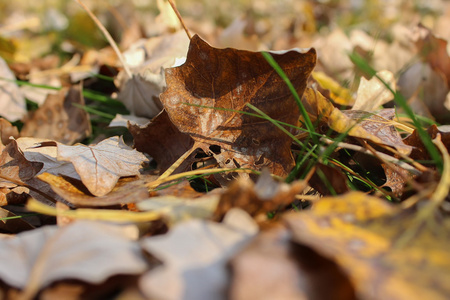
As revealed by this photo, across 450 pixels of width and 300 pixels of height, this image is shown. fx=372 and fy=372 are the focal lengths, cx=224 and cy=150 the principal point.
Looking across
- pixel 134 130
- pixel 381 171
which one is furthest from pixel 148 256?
pixel 381 171

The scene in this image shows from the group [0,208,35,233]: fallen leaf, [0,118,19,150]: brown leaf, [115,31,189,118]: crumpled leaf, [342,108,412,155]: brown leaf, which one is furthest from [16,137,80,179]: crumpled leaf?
[342,108,412,155]: brown leaf

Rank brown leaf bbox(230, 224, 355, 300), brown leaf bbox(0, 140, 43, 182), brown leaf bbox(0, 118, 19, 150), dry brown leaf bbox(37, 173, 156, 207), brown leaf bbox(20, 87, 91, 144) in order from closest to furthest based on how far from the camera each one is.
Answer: brown leaf bbox(230, 224, 355, 300)
dry brown leaf bbox(37, 173, 156, 207)
brown leaf bbox(0, 140, 43, 182)
brown leaf bbox(0, 118, 19, 150)
brown leaf bbox(20, 87, 91, 144)

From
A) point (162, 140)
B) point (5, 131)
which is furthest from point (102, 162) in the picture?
point (5, 131)

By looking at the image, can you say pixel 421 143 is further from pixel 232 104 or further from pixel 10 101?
pixel 10 101

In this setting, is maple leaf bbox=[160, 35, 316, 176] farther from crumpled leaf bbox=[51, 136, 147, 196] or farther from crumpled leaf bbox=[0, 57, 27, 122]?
crumpled leaf bbox=[0, 57, 27, 122]

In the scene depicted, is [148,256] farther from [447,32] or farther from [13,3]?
[13,3]

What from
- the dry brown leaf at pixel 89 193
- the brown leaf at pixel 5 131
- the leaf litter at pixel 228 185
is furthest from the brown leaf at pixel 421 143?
the brown leaf at pixel 5 131

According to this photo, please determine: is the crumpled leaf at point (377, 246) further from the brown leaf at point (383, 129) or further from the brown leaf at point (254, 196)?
the brown leaf at point (383, 129)
